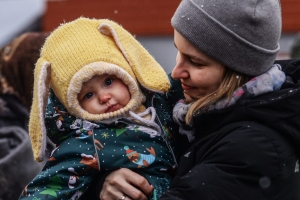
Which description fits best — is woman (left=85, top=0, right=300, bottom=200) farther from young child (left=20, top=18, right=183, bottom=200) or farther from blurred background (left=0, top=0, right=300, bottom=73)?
blurred background (left=0, top=0, right=300, bottom=73)

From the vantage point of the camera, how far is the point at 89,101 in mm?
2627

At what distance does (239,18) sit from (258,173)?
2.05 ft

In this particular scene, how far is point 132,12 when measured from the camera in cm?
1262

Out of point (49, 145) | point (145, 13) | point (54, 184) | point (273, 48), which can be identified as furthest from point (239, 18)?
point (145, 13)

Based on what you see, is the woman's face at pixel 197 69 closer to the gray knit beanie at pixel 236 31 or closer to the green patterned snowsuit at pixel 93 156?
the gray knit beanie at pixel 236 31

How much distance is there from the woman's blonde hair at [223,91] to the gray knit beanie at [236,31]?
0.04m

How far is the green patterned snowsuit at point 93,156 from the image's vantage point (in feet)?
8.30

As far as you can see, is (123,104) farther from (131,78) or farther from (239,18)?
(239,18)

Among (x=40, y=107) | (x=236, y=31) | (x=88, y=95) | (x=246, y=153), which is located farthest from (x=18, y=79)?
(x=246, y=153)

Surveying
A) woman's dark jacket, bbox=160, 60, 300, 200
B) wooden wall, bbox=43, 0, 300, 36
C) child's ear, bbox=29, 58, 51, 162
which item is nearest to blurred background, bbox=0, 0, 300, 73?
wooden wall, bbox=43, 0, 300, 36

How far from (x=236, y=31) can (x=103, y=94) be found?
632mm

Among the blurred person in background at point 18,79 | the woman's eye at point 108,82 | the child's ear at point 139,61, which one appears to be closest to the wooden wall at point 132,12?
the blurred person in background at point 18,79

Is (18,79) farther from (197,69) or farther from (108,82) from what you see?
(197,69)

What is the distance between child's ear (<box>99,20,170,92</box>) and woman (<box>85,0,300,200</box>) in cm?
18
